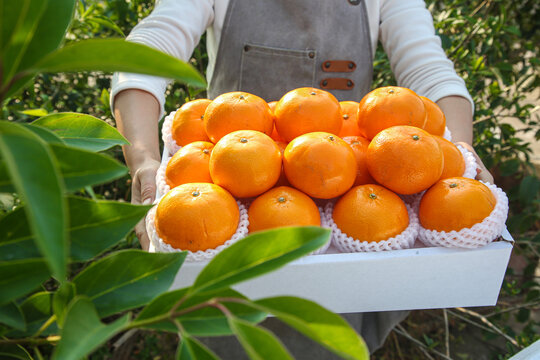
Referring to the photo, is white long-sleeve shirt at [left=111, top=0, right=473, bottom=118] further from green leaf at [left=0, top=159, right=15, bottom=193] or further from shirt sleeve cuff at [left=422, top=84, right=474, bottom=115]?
green leaf at [left=0, top=159, right=15, bottom=193]

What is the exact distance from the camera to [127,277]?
0.49m

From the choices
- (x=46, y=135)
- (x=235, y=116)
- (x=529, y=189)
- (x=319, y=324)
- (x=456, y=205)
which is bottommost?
(x=529, y=189)

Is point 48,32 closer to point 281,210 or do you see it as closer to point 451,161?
point 281,210

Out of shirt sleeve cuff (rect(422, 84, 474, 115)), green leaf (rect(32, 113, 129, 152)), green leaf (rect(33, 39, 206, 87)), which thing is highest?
green leaf (rect(33, 39, 206, 87))

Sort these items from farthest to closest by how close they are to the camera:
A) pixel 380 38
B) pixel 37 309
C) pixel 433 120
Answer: pixel 380 38
pixel 433 120
pixel 37 309

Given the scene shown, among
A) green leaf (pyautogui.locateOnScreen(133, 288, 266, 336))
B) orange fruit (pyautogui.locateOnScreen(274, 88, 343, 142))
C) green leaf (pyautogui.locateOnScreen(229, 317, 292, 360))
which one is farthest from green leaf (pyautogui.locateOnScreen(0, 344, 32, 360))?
orange fruit (pyautogui.locateOnScreen(274, 88, 343, 142))

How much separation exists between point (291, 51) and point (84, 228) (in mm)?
1245

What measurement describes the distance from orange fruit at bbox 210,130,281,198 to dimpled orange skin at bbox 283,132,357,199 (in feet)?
0.14

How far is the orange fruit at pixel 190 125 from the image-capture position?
108 centimetres

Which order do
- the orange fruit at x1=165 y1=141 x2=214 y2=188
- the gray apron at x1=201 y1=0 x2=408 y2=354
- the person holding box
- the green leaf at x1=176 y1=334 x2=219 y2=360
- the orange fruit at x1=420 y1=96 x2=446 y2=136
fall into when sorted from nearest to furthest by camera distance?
the green leaf at x1=176 y1=334 x2=219 y2=360
the orange fruit at x1=165 y1=141 x2=214 y2=188
the orange fruit at x1=420 y1=96 x2=446 y2=136
the person holding box
the gray apron at x1=201 y1=0 x2=408 y2=354

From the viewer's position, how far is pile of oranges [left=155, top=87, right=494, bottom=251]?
32.7 inches

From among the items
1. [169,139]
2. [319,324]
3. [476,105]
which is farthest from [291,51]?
[319,324]

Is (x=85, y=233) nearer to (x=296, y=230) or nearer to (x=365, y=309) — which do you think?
(x=296, y=230)

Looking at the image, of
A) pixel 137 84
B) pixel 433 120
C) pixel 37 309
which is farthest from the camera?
pixel 137 84
